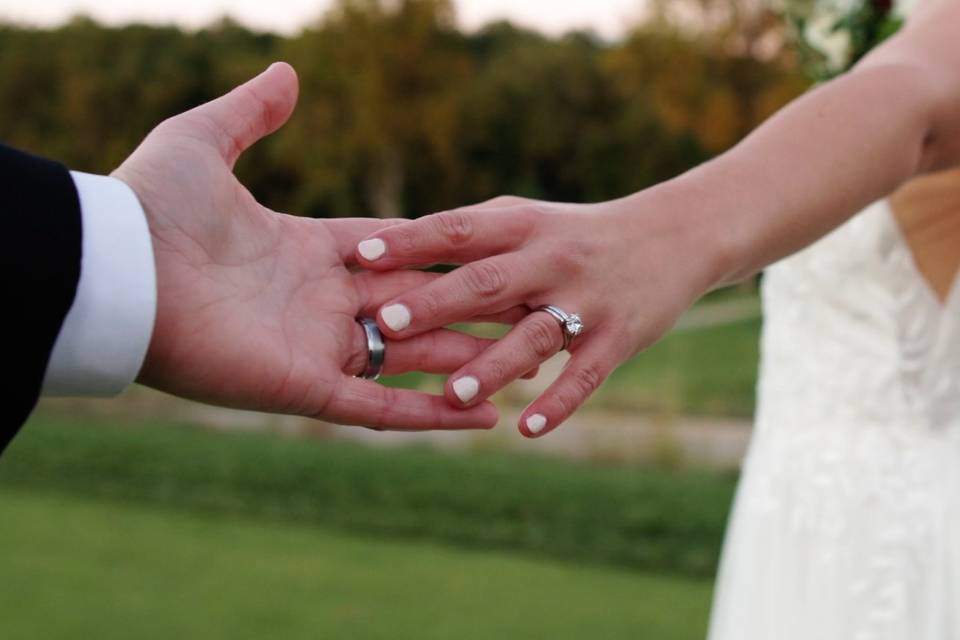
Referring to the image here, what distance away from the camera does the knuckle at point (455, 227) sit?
5.21 ft

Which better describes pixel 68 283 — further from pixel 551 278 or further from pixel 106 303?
pixel 551 278

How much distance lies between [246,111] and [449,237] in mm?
321

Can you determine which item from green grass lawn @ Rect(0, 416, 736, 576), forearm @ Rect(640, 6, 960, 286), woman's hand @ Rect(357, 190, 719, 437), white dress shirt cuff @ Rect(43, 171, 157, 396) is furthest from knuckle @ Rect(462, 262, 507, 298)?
green grass lawn @ Rect(0, 416, 736, 576)

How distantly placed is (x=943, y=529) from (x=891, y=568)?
11 cm

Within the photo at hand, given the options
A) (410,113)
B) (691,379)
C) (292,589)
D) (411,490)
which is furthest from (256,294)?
(410,113)

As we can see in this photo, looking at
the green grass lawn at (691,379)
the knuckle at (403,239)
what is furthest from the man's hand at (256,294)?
the green grass lawn at (691,379)

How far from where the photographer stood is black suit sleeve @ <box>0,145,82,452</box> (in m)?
1.19

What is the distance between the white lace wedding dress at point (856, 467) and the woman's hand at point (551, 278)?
0.71 meters

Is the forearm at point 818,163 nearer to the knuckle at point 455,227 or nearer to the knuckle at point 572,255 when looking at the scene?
the knuckle at point 572,255

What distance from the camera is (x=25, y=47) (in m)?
28.1

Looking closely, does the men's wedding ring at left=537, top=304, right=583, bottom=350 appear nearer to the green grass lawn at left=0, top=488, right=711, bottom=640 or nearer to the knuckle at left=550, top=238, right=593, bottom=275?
the knuckle at left=550, top=238, right=593, bottom=275

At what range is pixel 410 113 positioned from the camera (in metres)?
23.1

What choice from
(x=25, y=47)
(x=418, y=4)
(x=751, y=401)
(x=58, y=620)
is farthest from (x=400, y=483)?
(x=25, y=47)

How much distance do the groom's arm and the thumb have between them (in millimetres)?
198
